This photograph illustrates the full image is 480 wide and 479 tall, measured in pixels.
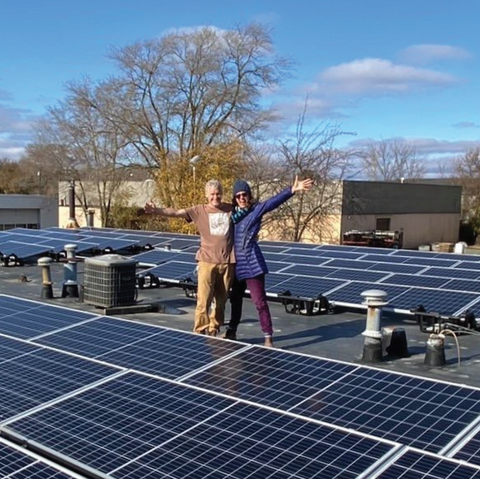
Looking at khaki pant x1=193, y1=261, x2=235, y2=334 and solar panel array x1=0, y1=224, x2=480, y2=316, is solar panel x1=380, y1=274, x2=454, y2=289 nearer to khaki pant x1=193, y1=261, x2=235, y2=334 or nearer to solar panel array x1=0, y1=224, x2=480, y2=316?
solar panel array x1=0, y1=224, x2=480, y2=316

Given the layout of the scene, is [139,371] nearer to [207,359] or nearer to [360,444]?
[207,359]

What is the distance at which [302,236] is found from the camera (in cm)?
4069

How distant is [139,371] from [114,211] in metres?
46.4

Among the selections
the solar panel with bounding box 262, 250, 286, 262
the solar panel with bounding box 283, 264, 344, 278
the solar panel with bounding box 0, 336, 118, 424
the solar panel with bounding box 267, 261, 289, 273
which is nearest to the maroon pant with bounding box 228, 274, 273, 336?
the solar panel with bounding box 0, 336, 118, 424

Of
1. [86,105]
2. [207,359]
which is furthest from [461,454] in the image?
[86,105]

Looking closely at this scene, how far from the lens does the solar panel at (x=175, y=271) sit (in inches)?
489

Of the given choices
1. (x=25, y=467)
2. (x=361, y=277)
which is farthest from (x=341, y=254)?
(x=25, y=467)

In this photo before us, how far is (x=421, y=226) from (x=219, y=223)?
48.5m

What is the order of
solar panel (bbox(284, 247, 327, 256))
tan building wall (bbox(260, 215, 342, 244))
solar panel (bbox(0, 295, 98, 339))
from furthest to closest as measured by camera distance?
tan building wall (bbox(260, 215, 342, 244)), solar panel (bbox(284, 247, 327, 256)), solar panel (bbox(0, 295, 98, 339))

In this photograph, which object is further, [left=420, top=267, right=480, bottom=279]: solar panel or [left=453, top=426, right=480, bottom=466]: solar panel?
[left=420, top=267, right=480, bottom=279]: solar panel

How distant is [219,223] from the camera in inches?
279

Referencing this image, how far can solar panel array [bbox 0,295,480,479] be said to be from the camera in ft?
10.9

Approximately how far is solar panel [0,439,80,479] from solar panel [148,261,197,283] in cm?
856

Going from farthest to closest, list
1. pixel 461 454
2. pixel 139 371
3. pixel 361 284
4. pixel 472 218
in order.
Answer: pixel 472 218 → pixel 361 284 → pixel 139 371 → pixel 461 454
